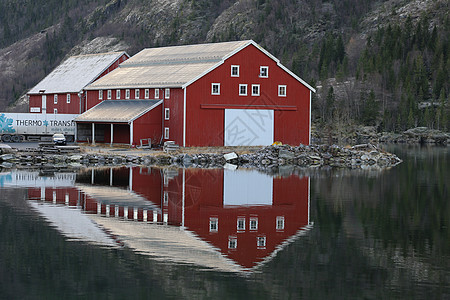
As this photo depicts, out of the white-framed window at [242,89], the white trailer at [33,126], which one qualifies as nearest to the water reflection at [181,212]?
the white-framed window at [242,89]

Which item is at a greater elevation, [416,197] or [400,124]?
[400,124]

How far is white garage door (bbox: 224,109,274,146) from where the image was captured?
51844 mm

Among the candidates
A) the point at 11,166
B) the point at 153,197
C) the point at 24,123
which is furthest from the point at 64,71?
the point at 153,197

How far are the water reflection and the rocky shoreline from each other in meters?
7.64

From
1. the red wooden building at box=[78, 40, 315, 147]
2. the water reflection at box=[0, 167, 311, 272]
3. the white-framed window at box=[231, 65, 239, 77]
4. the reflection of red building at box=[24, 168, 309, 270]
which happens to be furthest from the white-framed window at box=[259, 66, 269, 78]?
the water reflection at box=[0, 167, 311, 272]

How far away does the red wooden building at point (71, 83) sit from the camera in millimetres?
64625

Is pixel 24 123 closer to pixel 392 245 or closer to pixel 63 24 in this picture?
pixel 392 245

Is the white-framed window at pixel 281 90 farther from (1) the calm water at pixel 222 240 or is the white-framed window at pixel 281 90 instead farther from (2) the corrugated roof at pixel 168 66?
(1) the calm water at pixel 222 240

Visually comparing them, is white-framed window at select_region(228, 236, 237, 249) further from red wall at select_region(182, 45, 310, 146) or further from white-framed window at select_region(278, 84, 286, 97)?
white-framed window at select_region(278, 84, 286, 97)

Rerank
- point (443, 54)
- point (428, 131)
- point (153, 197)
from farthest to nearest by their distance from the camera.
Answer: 1. point (443, 54)
2. point (428, 131)
3. point (153, 197)

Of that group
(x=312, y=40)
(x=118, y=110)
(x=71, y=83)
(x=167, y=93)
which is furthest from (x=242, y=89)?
(x=312, y=40)

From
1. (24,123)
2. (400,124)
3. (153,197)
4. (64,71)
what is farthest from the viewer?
(400,124)

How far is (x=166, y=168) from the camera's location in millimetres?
41312

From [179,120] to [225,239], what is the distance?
31.9m
